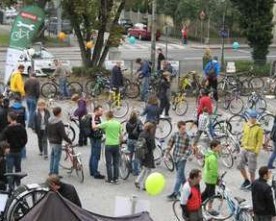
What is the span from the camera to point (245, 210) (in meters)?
12.4

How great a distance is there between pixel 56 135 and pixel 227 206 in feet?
13.5

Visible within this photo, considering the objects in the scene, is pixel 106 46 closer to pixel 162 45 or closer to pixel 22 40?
pixel 22 40

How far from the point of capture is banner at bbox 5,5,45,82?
79.7 ft

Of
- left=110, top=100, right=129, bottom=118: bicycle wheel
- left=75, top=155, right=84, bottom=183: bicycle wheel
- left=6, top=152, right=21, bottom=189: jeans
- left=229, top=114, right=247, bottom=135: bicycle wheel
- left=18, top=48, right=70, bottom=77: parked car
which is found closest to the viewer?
left=6, top=152, right=21, bottom=189: jeans

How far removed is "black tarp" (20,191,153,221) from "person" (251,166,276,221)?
122 inches

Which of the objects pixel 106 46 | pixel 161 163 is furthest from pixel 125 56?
pixel 161 163

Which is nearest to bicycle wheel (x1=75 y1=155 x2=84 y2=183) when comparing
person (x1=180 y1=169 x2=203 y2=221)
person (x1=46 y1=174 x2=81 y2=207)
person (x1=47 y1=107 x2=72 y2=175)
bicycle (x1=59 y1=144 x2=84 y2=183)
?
bicycle (x1=59 y1=144 x2=84 y2=183)

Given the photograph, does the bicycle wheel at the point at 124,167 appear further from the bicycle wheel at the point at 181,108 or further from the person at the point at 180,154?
the bicycle wheel at the point at 181,108

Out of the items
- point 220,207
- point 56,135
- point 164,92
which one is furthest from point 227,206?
point 164,92

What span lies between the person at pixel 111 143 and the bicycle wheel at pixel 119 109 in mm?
7068

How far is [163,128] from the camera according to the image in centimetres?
1950

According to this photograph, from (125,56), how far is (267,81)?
1651 centimetres

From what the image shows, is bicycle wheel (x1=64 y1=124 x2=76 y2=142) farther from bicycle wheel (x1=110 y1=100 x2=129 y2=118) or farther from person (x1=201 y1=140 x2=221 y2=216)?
person (x1=201 y1=140 x2=221 y2=216)

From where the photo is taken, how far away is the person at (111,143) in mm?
14930
